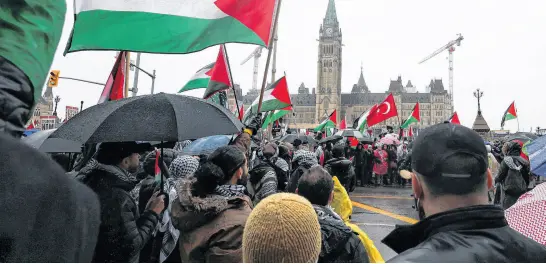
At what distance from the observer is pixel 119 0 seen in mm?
3643

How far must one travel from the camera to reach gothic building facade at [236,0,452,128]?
12175 cm

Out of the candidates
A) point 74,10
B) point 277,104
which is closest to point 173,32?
point 74,10

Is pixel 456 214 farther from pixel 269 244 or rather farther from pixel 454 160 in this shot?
pixel 269 244

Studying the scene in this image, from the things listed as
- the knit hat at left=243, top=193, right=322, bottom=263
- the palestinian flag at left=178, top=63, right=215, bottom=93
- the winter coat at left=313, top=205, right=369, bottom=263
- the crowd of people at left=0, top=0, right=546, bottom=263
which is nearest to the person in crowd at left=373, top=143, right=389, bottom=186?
the palestinian flag at left=178, top=63, right=215, bottom=93

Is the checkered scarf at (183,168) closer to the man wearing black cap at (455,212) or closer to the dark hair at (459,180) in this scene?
the man wearing black cap at (455,212)

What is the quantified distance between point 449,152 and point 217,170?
165 centimetres

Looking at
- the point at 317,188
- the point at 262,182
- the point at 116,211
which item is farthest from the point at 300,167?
the point at 116,211

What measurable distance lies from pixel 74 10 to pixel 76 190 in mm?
3210

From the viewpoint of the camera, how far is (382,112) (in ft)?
51.6

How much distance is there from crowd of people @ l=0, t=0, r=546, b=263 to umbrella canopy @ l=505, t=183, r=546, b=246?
2.50 ft

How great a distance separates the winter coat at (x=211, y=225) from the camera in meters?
2.53

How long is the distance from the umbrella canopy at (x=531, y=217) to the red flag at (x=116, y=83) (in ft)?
14.6

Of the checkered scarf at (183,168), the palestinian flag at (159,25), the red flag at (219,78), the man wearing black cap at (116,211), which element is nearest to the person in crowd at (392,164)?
the red flag at (219,78)

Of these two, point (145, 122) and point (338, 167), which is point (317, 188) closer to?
point (145, 122)
